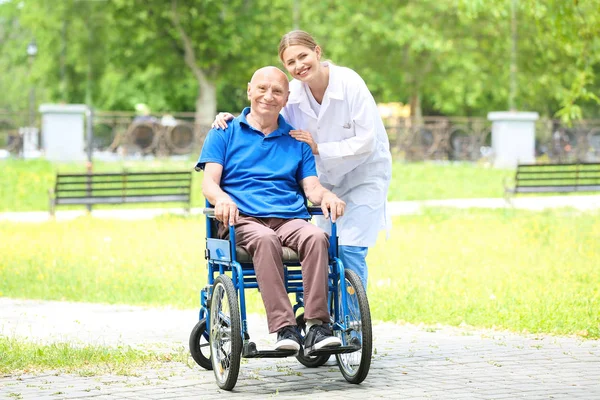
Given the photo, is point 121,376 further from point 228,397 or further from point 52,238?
point 52,238

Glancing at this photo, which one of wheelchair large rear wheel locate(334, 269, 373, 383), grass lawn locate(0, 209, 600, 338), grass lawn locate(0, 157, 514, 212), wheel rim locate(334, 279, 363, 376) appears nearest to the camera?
wheelchair large rear wheel locate(334, 269, 373, 383)

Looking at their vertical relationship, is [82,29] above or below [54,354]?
above

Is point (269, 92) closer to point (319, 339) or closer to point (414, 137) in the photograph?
point (319, 339)

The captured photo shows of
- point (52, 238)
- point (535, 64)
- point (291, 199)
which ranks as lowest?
point (52, 238)

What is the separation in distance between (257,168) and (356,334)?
3.47 ft

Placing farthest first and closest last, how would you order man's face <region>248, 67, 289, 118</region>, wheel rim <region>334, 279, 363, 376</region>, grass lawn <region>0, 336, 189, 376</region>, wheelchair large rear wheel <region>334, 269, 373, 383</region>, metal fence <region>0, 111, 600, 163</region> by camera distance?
metal fence <region>0, 111, 600, 163</region>
grass lawn <region>0, 336, 189, 376</region>
man's face <region>248, 67, 289, 118</region>
wheel rim <region>334, 279, 363, 376</region>
wheelchair large rear wheel <region>334, 269, 373, 383</region>

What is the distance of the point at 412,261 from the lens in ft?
38.2

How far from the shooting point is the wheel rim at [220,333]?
5934 mm

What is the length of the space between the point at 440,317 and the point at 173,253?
4526 mm

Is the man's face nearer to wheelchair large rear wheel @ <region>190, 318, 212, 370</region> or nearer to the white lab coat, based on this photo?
the white lab coat

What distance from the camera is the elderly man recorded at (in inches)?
231

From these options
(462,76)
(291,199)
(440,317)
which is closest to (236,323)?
(291,199)

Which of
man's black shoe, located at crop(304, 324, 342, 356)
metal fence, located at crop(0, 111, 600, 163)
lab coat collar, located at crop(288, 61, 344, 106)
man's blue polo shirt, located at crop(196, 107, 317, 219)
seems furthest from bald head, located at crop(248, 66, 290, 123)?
metal fence, located at crop(0, 111, 600, 163)

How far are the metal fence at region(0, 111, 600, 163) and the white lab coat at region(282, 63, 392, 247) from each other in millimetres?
23815
